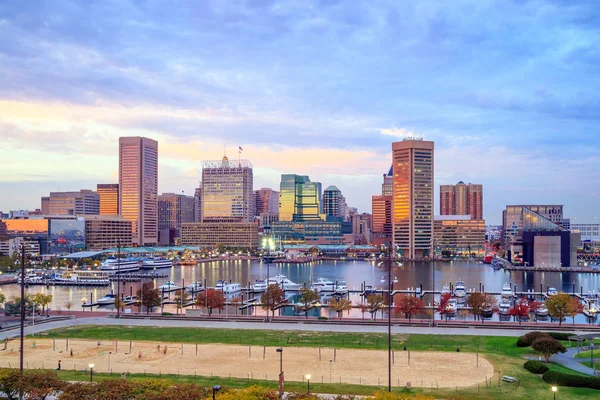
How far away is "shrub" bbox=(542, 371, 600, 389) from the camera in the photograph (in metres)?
33.3

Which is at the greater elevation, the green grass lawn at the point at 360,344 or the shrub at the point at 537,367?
the shrub at the point at 537,367

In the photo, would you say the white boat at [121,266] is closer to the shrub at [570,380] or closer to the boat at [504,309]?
the boat at [504,309]

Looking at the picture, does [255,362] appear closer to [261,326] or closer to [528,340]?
[261,326]

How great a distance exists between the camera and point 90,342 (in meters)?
47.8

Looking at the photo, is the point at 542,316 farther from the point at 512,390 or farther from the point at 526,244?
the point at 526,244

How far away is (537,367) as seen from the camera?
1458 inches

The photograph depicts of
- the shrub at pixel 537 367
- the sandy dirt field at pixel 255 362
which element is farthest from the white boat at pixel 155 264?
the shrub at pixel 537 367

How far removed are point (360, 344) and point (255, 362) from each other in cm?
1016

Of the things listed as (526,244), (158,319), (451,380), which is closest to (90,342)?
(158,319)

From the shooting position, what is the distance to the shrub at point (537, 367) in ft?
121

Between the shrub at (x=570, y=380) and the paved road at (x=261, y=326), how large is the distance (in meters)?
16.1

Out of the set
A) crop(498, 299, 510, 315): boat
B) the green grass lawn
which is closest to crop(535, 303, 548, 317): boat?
crop(498, 299, 510, 315): boat

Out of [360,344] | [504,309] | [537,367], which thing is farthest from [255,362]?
[504,309]

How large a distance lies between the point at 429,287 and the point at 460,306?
2518 centimetres
